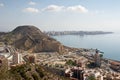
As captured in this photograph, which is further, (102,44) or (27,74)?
(102,44)

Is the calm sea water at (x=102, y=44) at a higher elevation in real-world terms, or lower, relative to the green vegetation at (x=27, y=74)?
lower

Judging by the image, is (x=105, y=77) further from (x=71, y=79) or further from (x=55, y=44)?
(x=55, y=44)

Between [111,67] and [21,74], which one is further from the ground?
[21,74]

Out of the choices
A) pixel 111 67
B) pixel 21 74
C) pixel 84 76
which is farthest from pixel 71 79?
pixel 111 67

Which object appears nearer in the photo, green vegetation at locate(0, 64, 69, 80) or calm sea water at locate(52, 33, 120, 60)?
green vegetation at locate(0, 64, 69, 80)

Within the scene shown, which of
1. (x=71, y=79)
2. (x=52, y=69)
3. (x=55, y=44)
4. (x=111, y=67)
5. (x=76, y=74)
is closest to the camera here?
(x=71, y=79)

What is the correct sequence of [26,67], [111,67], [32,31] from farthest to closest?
1. [32,31]
2. [111,67]
3. [26,67]

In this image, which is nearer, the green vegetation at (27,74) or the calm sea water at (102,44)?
the green vegetation at (27,74)

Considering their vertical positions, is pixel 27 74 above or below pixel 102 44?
above

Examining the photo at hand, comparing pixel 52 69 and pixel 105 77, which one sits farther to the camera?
pixel 52 69

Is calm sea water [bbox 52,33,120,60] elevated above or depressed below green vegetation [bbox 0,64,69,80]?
below
